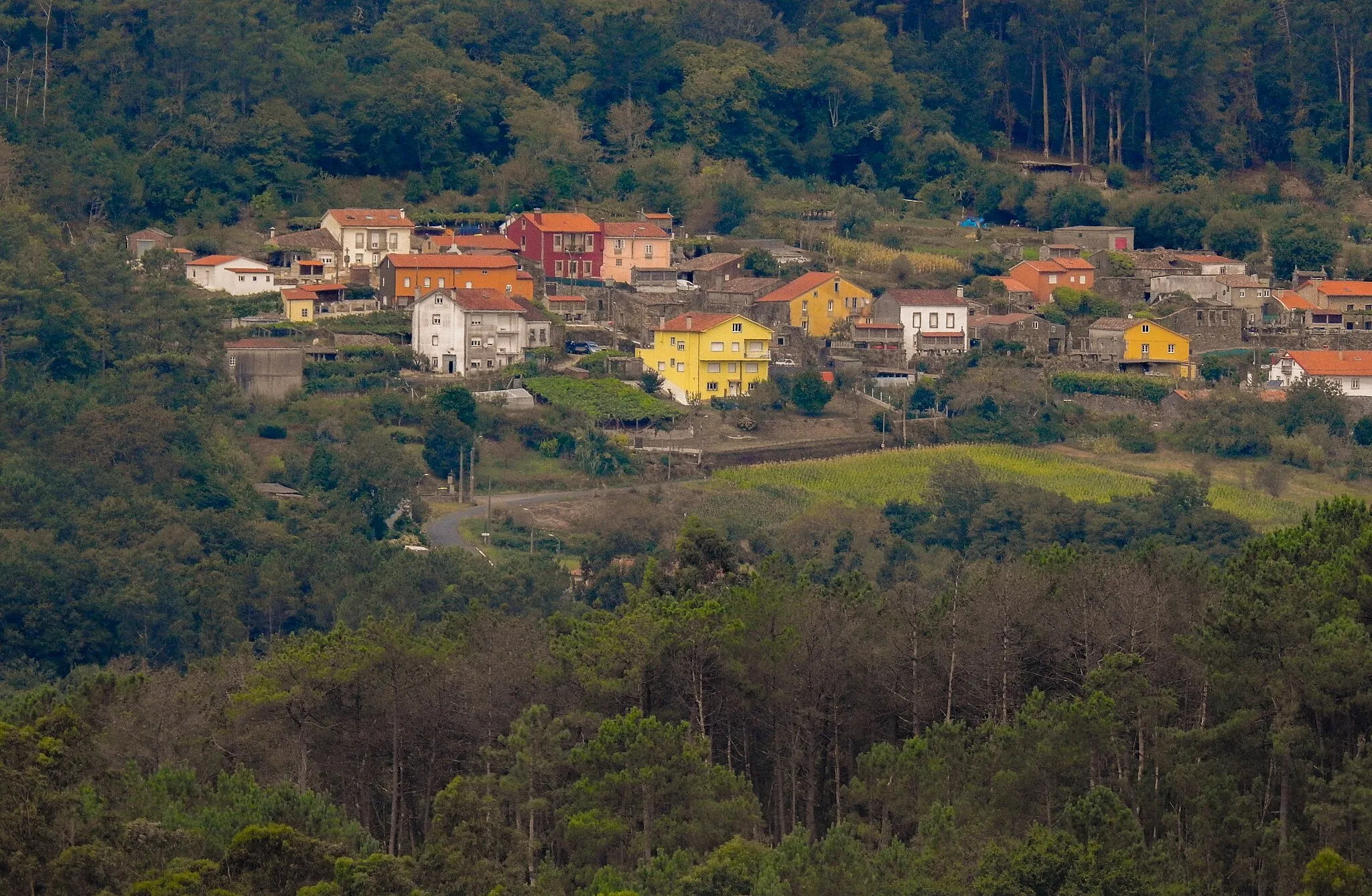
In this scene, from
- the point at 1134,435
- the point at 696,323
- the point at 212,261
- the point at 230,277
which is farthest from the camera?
the point at 212,261

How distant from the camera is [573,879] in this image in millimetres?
29047

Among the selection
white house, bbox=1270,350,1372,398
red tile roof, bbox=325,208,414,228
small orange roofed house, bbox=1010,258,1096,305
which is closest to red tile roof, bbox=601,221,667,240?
red tile roof, bbox=325,208,414,228

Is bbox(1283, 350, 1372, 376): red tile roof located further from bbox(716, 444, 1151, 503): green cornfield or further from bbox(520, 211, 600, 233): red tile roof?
bbox(520, 211, 600, 233): red tile roof

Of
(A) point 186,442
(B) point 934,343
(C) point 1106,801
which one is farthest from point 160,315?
(C) point 1106,801

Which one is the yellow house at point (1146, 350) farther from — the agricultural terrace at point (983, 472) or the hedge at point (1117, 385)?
the agricultural terrace at point (983, 472)

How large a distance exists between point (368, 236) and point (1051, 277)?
15486 mm

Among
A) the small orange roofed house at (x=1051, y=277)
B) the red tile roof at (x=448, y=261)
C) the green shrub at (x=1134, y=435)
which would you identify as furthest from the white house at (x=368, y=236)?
the green shrub at (x=1134, y=435)

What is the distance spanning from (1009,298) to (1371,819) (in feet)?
116

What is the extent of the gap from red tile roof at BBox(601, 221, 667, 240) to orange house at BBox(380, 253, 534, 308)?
10.1 feet

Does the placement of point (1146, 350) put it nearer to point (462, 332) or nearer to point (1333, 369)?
point (1333, 369)

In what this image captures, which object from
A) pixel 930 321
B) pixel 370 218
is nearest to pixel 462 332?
pixel 370 218

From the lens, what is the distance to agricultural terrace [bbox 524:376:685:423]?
5425 cm

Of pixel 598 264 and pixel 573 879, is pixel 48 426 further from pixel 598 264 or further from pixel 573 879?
pixel 573 879

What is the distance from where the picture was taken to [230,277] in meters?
58.2
